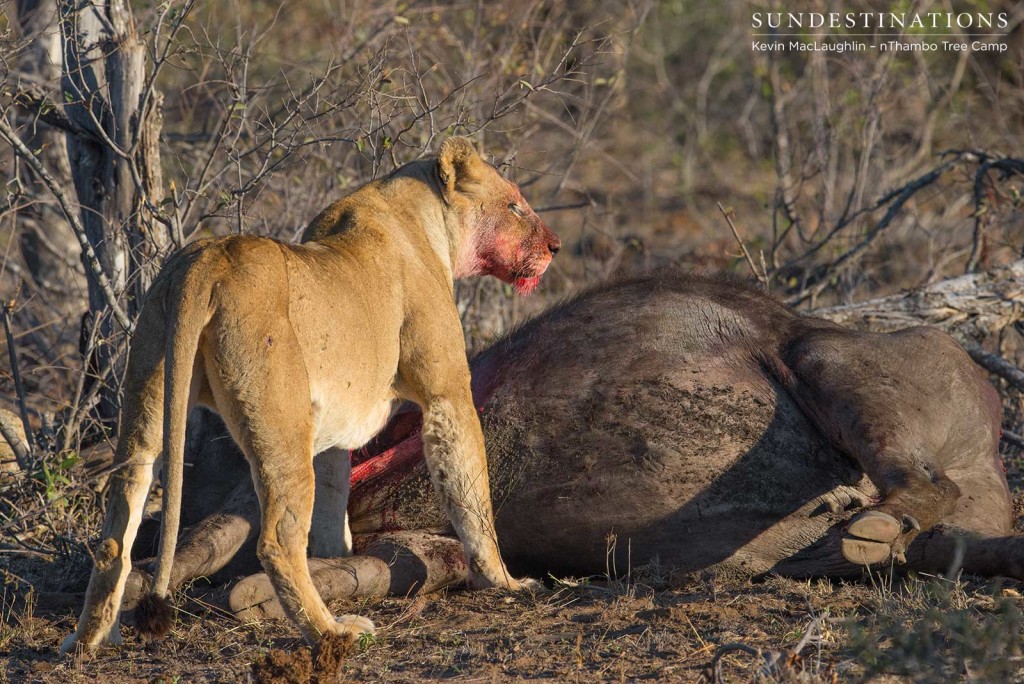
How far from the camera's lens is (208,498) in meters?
5.05

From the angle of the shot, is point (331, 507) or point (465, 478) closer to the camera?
point (465, 478)

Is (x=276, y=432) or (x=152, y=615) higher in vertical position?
(x=276, y=432)

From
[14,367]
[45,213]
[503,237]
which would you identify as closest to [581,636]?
[503,237]

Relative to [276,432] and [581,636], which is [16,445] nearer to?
[276,432]

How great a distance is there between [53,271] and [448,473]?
4446 mm

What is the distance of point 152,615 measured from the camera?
3.48 m

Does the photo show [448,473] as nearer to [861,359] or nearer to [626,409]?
[626,409]

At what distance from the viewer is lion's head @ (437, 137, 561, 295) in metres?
4.61

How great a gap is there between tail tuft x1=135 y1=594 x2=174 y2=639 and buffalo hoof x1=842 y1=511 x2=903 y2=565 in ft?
6.92

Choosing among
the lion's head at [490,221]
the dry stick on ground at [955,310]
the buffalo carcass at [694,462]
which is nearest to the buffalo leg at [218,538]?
the buffalo carcass at [694,462]

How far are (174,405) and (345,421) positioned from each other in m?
0.65

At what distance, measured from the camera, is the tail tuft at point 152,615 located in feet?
Answer: 11.4

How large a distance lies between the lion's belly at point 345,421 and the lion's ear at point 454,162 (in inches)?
37.7

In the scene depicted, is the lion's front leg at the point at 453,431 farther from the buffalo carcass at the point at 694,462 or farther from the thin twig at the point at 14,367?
the thin twig at the point at 14,367
